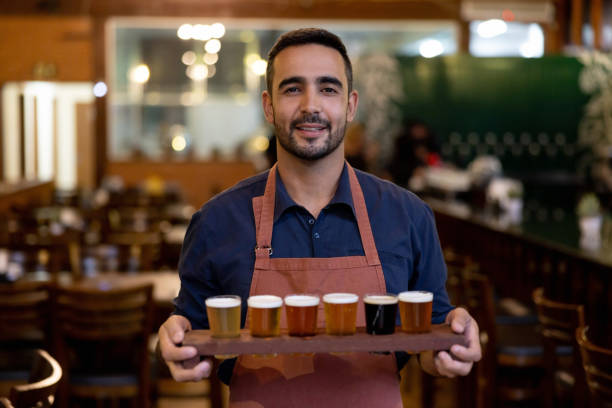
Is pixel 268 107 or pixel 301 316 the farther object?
pixel 268 107

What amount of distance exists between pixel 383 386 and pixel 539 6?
10.7 m

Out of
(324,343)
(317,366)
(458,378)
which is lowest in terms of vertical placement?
(458,378)

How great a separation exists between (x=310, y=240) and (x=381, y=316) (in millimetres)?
302

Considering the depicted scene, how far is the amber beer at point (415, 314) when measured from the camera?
5.53 ft

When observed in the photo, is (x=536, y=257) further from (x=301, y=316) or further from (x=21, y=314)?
(x=301, y=316)

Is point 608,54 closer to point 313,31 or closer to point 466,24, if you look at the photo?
point 466,24

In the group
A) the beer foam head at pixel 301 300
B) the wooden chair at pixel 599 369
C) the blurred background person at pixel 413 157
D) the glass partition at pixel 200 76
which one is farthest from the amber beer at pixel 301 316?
the glass partition at pixel 200 76

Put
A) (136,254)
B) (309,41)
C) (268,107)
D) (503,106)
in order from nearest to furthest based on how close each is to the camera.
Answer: (309,41) < (268,107) < (136,254) < (503,106)

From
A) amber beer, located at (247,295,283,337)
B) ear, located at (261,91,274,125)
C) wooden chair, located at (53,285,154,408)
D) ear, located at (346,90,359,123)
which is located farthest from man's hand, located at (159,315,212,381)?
wooden chair, located at (53,285,154,408)

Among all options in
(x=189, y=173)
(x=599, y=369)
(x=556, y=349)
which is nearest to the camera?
(x=599, y=369)

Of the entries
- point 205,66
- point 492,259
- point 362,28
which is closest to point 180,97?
point 205,66

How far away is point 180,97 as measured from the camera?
15211mm

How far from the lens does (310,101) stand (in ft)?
5.85

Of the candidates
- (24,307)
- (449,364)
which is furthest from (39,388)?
(24,307)
